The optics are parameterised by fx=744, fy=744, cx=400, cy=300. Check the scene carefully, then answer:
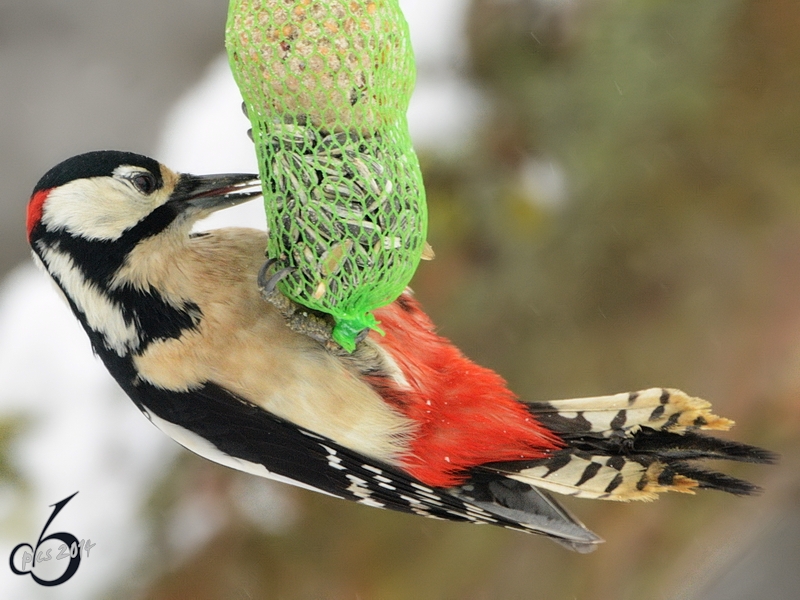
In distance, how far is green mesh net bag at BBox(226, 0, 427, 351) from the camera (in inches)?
45.1

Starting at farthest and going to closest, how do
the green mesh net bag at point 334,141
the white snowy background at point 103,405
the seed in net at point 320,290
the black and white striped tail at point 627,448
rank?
the white snowy background at point 103,405 < the black and white striped tail at point 627,448 < the seed in net at point 320,290 < the green mesh net bag at point 334,141

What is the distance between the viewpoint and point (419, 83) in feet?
9.45

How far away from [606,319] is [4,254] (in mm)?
2249

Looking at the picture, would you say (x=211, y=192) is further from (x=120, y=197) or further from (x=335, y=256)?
(x=335, y=256)

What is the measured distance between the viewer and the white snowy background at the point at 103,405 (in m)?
2.66

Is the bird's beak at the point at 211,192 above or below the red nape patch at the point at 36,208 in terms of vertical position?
above

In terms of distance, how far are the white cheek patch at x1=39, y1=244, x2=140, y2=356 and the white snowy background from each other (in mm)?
1165

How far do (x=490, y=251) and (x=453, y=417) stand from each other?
52.1 inches

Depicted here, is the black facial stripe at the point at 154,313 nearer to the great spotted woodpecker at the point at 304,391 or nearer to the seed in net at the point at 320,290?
the great spotted woodpecker at the point at 304,391

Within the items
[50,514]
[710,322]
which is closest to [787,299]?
[710,322]

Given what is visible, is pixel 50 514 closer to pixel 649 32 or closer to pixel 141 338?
pixel 141 338

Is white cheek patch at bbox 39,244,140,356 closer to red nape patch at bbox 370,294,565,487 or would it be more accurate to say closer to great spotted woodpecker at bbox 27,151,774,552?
great spotted woodpecker at bbox 27,151,774,552

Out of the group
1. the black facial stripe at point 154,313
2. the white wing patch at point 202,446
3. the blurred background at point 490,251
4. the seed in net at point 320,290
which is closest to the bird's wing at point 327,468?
A: the white wing patch at point 202,446

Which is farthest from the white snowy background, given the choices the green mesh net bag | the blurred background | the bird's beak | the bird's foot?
the green mesh net bag
